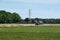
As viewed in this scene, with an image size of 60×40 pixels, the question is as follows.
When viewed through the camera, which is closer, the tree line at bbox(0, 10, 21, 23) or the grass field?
the grass field

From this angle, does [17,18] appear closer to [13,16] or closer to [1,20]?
[13,16]

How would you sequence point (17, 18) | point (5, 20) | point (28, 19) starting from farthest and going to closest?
point (17, 18) → point (5, 20) → point (28, 19)

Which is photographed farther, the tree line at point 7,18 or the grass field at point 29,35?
the tree line at point 7,18

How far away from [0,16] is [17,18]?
1637 centimetres

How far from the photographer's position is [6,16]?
121 metres

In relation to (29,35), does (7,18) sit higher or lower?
lower

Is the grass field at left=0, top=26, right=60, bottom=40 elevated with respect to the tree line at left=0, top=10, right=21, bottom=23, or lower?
elevated

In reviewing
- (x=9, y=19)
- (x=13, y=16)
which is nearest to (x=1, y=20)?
(x=9, y=19)

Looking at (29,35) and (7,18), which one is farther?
(7,18)

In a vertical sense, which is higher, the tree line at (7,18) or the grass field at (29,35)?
the grass field at (29,35)

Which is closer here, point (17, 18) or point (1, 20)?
point (1, 20)

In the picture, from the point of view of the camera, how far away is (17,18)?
421 feet

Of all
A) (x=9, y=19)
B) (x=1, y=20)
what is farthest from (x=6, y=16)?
(x=1, y=20)

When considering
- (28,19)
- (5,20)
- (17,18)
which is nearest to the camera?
(28,19)
